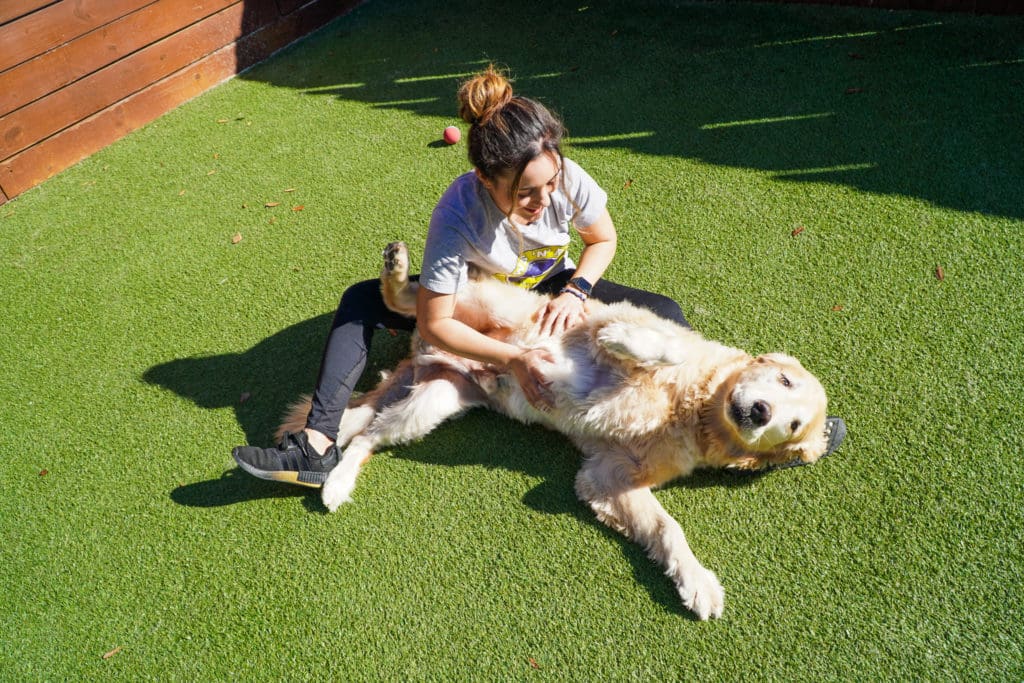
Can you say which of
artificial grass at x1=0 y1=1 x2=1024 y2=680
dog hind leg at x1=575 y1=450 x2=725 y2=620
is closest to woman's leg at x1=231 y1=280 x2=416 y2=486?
artificial grass at x1=0 y1=1 x2=1024 y2=680

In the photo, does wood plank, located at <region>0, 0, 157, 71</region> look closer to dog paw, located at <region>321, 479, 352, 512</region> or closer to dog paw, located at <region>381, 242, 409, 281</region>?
dog paw, located at <region>381, 242, 409, 281</region>

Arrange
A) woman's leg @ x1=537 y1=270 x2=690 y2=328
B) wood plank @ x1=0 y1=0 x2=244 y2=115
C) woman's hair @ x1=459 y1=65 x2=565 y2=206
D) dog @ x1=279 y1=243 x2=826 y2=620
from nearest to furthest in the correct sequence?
woman's hair @ x1=459 y1=65 x2=565 y2=206, dog @ x1=279 y1=243 x2=826 y2=620, woman's leg @ x1=537 y1=270 x2=690 y2=328, wood plank @ x1=0 y1=0 x2=244 y2=115

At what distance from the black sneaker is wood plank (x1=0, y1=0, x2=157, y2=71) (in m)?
4.09

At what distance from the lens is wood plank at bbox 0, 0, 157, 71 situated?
176 inches

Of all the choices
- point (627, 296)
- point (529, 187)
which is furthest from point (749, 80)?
point (529, 187)

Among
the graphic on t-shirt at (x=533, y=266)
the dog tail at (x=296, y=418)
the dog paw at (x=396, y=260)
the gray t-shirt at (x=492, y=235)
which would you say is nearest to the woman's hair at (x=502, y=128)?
the gray t-shirt at (x=492, y=235)

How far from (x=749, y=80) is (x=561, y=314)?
10.6 ft

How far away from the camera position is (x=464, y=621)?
240cm

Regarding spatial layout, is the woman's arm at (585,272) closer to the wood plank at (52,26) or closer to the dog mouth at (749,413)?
the dog mouth at (749,413)

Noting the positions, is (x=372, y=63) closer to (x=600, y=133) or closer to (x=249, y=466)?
(x=600, y=133)

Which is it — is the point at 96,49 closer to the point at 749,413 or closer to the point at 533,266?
the point at 533,266

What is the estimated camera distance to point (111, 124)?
17.0 ft

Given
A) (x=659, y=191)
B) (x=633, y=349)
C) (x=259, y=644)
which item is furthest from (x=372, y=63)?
(x=259, y=644)

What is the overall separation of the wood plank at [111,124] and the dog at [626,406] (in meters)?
3.73
